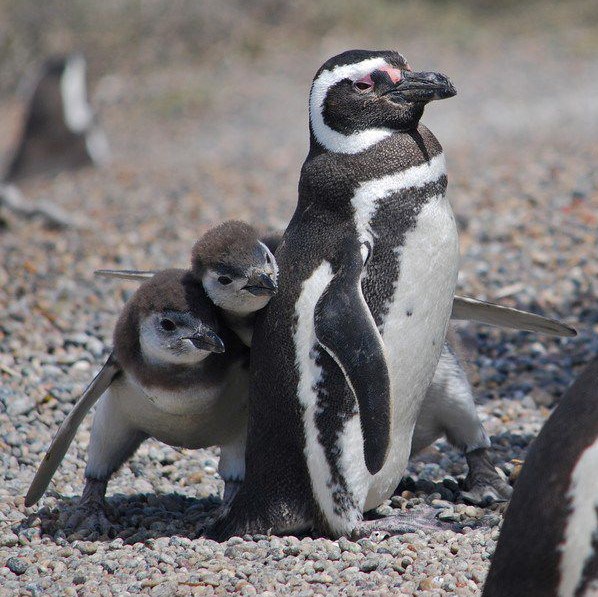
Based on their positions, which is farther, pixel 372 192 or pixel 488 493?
pixel 488 493

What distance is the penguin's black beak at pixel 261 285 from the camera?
356cm

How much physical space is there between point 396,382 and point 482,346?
2.56 metres

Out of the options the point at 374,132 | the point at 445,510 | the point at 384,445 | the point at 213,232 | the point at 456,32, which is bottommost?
the point at 445,510

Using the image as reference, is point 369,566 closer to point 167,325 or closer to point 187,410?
point 187,410

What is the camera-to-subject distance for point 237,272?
3574 mm

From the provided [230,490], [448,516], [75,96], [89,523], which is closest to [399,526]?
[448,516]

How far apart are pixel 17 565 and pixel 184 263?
4.32 m

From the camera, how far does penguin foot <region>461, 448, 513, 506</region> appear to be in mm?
4035

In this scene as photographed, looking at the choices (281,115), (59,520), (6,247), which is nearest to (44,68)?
(281,115)

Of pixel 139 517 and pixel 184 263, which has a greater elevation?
pixel 184 263

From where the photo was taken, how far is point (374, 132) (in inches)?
144

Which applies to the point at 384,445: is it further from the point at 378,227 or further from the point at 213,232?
the point at 213,232

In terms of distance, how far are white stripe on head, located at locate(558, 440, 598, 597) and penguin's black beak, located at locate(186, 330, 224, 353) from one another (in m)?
1.57

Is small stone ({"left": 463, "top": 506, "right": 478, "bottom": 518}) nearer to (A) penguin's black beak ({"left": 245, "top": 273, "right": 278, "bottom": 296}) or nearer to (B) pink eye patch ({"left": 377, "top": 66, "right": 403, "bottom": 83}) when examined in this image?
(A) penguin's black beak ({"left": 245, "top": 273, "right": 278, "bottom": 296})
